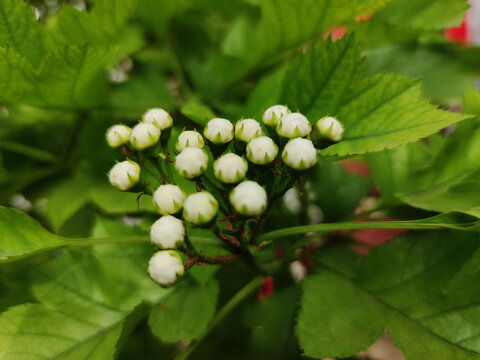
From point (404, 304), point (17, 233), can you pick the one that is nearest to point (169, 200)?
point (17, 233)

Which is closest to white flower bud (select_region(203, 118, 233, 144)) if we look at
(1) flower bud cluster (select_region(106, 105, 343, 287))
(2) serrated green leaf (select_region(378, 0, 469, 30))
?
(1) flower bud cluster (select_region(106, 105, 343, 287))

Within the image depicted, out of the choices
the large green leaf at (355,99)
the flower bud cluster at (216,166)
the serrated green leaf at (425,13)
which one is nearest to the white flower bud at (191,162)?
the flower bud cluster at (216,166)

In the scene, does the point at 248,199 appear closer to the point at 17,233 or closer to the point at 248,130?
the point at 248,130

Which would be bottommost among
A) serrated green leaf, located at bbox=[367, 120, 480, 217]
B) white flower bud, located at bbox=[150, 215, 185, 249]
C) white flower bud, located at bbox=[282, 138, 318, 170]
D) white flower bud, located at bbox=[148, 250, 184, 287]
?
serrated green leaf, located at bbox=[367, 120, 480, 217]

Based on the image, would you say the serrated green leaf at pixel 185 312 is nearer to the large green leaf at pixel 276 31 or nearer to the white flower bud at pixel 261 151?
the white flower bud at pixel 261 151

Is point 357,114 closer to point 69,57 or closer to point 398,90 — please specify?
point 398,90

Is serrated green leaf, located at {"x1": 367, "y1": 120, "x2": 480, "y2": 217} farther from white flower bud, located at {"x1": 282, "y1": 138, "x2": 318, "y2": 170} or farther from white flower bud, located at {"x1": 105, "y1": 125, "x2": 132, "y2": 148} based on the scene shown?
white flower bud, located at {"x1": 105, "y1": 125, "x2": 132, "y2": 148}
